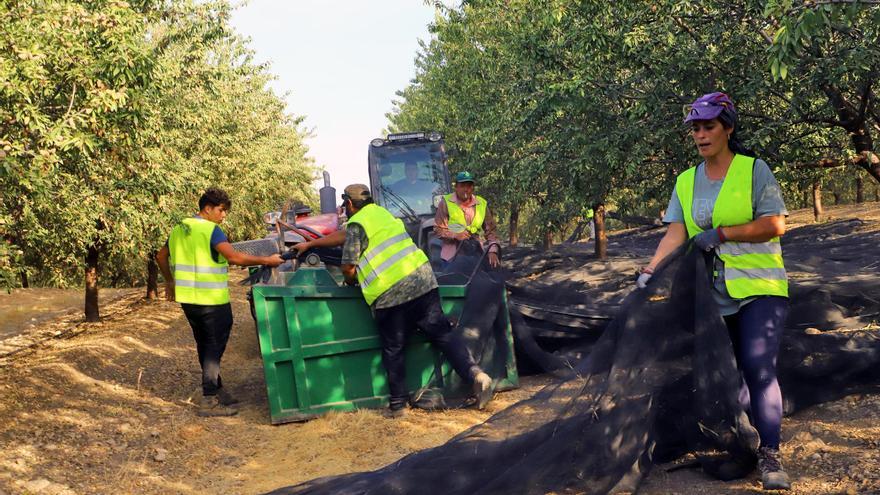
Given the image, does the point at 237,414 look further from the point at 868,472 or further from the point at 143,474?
the point at 868,472

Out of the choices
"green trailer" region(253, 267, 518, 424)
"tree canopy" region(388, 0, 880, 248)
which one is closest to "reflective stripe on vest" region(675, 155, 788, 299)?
"green trailer" region(253, 267, 518, 424)

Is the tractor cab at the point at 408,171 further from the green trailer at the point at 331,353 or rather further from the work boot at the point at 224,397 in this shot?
the green trailer at the point at 331,353

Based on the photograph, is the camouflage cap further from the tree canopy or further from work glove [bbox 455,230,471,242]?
the tree canopy

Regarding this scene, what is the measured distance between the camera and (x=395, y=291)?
619cm

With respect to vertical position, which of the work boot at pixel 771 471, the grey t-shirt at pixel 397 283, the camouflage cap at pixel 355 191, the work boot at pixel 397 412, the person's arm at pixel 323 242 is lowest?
the work boot at pixel 397 412

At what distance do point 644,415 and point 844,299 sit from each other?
3.00 m

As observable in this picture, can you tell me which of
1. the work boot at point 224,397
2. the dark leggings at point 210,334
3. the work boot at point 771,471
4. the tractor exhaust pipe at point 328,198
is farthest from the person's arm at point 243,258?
the work boot at point 771,471

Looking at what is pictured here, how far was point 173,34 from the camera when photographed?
1307 cm

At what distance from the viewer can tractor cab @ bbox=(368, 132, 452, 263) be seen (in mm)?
13234

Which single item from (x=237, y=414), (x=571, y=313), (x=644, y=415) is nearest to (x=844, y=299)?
(x=571, y=313)

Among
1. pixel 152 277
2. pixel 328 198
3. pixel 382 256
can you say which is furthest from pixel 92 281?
pixel 382 256

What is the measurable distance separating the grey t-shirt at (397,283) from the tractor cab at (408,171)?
266 inches

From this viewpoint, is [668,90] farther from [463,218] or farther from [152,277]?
[152,277]

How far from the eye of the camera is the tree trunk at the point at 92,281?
1284 centimetres
